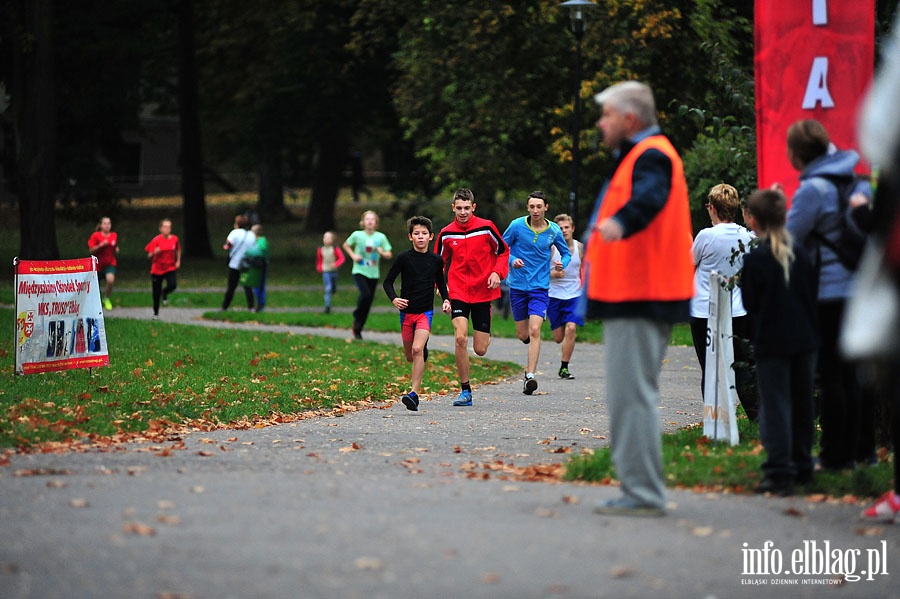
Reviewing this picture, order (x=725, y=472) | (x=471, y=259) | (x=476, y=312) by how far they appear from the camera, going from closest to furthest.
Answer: (x=725, y=472) < (x=471, y=259) < (x=476, y=312)

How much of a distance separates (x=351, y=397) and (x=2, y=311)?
12686mm

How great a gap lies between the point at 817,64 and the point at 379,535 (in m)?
4.42

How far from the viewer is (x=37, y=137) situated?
33812mm

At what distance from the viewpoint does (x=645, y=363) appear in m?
6.77

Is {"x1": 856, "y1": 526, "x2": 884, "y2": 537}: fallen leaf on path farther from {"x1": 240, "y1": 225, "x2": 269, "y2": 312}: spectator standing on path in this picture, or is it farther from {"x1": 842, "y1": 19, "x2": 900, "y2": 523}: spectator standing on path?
{"x1": 240, "y1": 225, "x2": 269, "y2": 312}: spectator standing on path

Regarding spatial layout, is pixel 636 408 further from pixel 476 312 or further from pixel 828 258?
pixel 476 312

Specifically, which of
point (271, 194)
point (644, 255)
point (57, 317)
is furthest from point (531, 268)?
point (271, 194)

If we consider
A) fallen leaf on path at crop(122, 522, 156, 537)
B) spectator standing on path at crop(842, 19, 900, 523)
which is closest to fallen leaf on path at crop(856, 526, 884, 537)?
spectator standing on path at crop(842, 19, 900, 523)

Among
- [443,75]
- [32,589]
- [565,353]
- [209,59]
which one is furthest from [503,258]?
[209,59]

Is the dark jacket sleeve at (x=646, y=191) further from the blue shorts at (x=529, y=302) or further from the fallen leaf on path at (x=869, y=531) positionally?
the blue shorts at (x=529, y=302)

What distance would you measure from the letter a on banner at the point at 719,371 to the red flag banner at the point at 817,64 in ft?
3.58

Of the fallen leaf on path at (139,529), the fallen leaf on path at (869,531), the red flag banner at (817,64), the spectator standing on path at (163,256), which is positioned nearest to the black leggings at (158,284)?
the spectator standing on path at (163,256)

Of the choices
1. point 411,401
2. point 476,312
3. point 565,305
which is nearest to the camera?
point 411,401

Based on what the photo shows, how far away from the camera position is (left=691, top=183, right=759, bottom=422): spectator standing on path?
1060 centimetres
